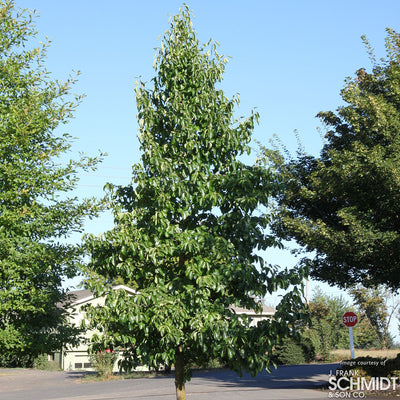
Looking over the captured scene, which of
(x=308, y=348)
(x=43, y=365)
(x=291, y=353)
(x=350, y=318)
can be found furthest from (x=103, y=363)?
(x=308, y=348)

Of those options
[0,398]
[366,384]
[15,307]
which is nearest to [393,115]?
[366,384]

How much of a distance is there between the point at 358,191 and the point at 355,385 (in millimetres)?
7969

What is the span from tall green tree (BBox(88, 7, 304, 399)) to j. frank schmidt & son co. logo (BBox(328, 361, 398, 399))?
1164 cm

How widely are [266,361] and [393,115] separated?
12303 millimetres

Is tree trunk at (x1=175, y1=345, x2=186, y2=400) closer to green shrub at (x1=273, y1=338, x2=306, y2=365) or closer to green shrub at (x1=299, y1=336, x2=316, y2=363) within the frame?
green shrub at (x1=273, y1=338, x2=306, y2=365)

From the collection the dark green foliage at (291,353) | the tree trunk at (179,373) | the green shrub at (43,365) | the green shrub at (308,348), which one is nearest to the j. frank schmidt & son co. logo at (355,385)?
the tree trunk at (179,373)

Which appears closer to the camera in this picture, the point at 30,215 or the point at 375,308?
the point at 30,215

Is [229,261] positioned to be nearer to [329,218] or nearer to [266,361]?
[266,361]

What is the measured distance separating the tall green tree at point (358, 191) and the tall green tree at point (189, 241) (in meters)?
7.86

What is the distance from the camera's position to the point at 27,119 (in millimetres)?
12750

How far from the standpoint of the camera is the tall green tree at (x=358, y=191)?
18031 mm

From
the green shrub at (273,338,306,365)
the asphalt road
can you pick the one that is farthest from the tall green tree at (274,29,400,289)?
the green shrub at (273,338,306,365)

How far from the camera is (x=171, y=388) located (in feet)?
81.1

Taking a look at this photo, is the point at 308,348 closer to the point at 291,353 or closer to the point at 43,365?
the point at 291,353
